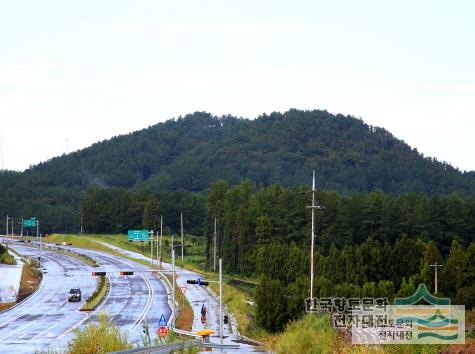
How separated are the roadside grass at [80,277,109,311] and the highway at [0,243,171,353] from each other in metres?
0.82

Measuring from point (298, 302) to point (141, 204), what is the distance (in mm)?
138637

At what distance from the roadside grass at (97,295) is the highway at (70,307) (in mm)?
816

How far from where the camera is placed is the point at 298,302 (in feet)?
172

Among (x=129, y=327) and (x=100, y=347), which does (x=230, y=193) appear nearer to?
(x=129, y=327)

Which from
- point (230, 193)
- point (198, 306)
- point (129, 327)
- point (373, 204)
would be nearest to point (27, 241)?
point (230, 193)

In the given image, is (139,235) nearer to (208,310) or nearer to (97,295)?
(97,295)

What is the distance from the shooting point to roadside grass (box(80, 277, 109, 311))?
8031 cm

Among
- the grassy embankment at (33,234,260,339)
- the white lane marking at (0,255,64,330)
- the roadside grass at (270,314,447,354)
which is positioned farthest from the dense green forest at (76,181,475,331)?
the white lane marking at (0,255,64,330)

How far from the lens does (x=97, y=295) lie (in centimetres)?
9012

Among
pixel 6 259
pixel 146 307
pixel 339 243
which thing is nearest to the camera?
pixel 146 307

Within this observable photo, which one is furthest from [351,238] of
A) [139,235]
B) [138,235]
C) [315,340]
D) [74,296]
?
[315,340]

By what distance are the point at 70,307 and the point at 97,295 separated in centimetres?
938

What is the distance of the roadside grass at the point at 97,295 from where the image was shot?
8031cm

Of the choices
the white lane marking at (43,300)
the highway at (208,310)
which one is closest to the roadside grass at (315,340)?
the highway at (208,310)
